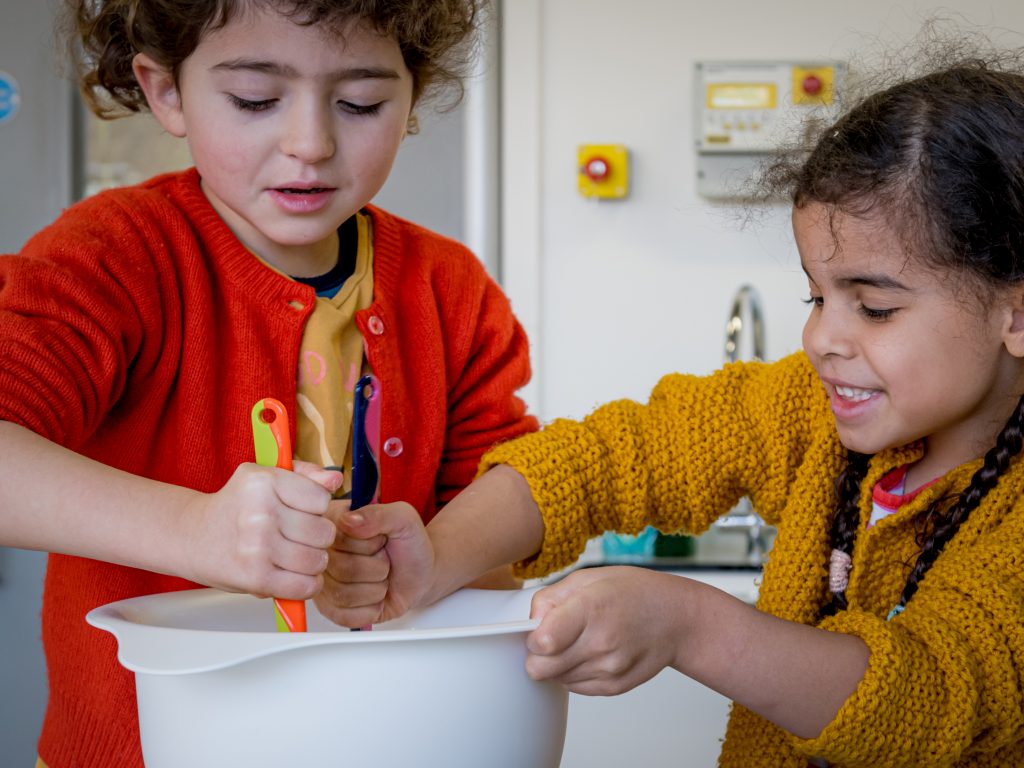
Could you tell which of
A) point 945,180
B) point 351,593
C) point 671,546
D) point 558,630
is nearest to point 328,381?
point 351,593

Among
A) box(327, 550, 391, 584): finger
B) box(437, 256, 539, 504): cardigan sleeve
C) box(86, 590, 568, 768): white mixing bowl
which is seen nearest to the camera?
box(86, 590, 568, 768): white mixing bowl

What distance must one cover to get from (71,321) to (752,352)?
153 centimetres

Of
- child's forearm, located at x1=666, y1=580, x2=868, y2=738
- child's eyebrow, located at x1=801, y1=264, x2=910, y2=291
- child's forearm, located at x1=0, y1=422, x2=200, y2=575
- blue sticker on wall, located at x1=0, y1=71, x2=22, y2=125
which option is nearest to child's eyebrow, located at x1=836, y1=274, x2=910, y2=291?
child's eyebrow, located at x1=801, y1=264, x2=910, y2=291

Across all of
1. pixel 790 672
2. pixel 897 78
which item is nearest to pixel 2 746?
pixel 790 672

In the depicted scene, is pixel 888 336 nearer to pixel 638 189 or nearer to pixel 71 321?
pixel 71 321

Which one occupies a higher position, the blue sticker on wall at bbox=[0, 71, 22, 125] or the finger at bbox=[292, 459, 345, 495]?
the blue sticker on wall at bbox=[0, 71, 22, 125]

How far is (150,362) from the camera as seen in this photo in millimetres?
841

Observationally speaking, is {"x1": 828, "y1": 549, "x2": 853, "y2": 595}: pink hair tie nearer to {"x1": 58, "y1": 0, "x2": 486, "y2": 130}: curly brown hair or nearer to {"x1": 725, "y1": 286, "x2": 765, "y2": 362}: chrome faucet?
{"x1": 58, "y1": 0, "x2": 486, "y2": 130}: curly brown hair

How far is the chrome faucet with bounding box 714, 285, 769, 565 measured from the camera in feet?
6.35

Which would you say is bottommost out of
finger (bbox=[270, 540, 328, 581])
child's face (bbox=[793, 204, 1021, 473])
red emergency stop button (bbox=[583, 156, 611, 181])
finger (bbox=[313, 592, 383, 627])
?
finger (bbox=[313, 592, 383, 627])

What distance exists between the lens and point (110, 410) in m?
0.85

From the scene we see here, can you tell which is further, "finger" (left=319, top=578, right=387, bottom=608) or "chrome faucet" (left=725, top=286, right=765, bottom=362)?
"chrome faucet" (left=725, top=286, right=765, bottom=362)

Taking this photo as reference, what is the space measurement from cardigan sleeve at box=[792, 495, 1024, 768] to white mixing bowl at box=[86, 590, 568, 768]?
242 millimetres

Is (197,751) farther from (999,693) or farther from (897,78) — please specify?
(897,78)
